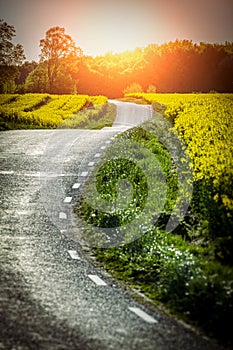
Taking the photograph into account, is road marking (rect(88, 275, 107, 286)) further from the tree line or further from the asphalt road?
the tree line

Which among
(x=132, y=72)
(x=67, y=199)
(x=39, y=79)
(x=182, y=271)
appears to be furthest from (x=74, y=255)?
(x=132, y=72)

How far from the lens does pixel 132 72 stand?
122m

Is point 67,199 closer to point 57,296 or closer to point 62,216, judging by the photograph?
point 62,216

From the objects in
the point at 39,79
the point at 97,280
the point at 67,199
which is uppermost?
the point at 39,79

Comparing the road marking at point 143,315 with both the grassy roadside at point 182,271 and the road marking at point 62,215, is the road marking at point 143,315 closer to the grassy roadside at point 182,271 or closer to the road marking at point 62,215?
the grassy roadside at point 182,271

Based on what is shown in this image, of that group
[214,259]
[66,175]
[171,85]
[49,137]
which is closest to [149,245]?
[214,259]

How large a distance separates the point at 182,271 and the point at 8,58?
76.8m

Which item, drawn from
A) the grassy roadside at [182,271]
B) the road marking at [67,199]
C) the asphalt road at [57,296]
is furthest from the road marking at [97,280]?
the road marking at [67,199]

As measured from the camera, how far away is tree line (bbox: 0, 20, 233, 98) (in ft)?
306

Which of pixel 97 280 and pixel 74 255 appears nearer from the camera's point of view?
pixel 97 280

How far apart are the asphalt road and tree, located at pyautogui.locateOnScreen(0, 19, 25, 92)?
67.4 m

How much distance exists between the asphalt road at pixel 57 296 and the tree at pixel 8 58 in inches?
2653

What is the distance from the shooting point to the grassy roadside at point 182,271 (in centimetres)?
637

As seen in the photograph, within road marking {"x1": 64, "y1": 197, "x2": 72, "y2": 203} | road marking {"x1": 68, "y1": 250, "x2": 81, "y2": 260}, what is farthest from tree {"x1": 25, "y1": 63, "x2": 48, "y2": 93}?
road marking {"x1": 68, "y1": 250, "x2": 81, "y2": 260}
